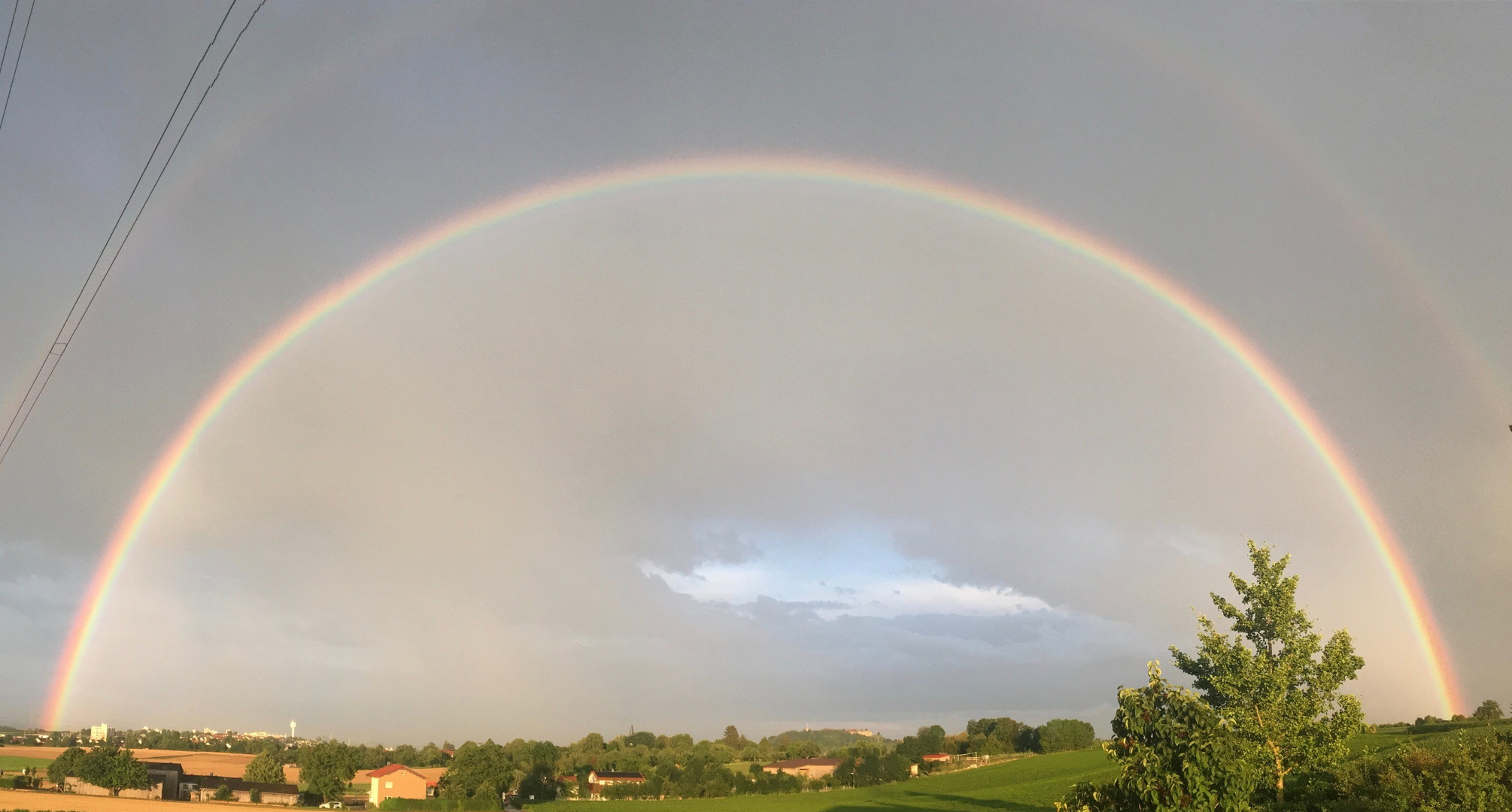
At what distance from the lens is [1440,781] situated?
26.4 metres

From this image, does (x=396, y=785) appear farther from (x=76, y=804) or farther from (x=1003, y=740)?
(x=1003, y=740)

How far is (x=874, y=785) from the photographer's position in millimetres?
136875

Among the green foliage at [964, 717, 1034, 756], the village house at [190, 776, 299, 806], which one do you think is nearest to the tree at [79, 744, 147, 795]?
the village house at [190, 776, 299, 806]

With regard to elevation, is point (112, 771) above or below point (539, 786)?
above

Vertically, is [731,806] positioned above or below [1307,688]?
below

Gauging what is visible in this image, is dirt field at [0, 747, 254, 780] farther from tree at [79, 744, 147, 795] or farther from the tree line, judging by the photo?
the tree line

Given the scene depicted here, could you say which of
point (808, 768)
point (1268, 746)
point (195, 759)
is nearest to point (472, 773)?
point (808, 768)

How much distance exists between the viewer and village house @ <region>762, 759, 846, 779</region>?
490 ft

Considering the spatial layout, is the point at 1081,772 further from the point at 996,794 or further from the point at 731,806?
the point at 731,806

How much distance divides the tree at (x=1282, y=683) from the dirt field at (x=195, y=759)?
5613 inches

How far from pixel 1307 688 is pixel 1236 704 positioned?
319 centimetres

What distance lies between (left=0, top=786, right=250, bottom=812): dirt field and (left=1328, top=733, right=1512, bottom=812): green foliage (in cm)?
8942

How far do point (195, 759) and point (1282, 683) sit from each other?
7240 inches

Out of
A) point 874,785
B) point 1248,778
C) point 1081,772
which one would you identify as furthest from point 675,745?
point 1248,778
